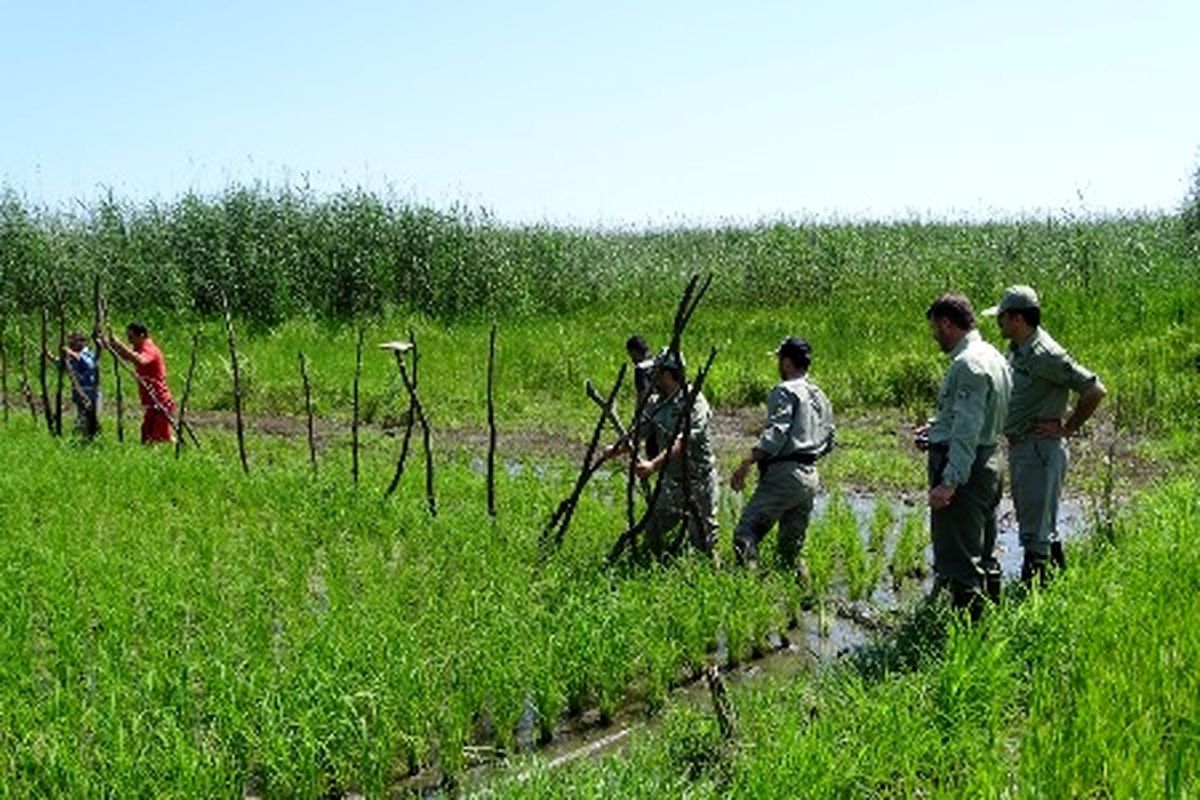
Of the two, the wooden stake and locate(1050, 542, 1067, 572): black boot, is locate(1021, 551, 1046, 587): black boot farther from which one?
the wooden stake

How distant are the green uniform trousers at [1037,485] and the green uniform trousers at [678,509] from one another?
2.08 meters

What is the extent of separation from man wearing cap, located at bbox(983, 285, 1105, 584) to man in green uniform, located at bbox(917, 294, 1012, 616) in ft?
→ 1.39

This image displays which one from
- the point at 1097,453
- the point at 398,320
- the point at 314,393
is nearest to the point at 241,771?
the point at 1097,453

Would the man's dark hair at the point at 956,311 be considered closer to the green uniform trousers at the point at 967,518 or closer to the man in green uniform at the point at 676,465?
the green uniform trousers at the point at 967,518

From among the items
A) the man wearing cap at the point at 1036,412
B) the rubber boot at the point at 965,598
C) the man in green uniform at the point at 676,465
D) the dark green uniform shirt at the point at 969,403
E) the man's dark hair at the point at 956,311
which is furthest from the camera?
the man in green uniform at the point at 676,465

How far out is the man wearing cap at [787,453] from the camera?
7.42 meters

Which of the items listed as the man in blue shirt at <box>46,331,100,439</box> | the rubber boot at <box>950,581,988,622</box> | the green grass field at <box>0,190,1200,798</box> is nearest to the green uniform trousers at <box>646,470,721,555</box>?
the green grass field at <box>0,190,1200,798</box>

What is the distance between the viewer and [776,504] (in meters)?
7.58

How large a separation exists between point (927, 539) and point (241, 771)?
6.16 meters

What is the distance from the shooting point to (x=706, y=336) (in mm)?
20016

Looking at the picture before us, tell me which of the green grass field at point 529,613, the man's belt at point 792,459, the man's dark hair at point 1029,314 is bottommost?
the green grass field at point 529,613

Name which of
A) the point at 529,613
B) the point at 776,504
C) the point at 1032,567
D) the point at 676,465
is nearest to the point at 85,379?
the point at 676,465

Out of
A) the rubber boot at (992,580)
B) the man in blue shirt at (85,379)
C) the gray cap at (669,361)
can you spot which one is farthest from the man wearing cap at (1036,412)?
the man in blue shirt at (85,379)

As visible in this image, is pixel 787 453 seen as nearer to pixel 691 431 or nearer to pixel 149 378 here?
pixel 691 431
